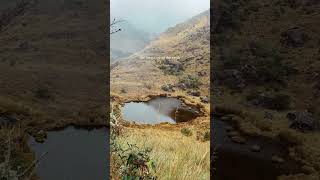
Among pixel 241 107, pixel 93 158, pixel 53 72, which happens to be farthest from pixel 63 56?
pixel 93 158

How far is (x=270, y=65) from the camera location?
97.2 feet

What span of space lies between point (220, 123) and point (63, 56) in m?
16.5

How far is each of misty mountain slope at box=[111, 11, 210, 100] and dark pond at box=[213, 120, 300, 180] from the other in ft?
46.4

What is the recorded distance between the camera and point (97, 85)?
25062 mm

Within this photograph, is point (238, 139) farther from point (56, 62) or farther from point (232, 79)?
A: point (56, 62)

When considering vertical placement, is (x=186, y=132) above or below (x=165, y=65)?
below

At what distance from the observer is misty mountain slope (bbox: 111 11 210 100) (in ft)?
107

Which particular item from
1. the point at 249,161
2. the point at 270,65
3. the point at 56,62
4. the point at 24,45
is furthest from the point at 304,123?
the point at 24,45

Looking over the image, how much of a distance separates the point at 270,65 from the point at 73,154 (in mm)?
21435

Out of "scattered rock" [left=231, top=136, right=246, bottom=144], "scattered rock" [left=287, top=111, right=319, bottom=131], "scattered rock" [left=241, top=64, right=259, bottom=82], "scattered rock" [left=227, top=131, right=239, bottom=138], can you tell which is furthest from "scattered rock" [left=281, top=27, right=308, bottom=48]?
"scattered rock" [left=231, top=136, right=246, bottom=144]

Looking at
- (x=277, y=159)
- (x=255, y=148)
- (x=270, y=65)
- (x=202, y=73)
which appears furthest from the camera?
(x=202, y=73)

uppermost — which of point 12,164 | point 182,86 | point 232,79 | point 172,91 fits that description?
point 232,79

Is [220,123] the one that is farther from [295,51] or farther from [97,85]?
[295,51]

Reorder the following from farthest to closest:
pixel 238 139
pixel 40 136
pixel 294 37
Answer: pixel 294 37
pixel 238 139
pixel 40 136
